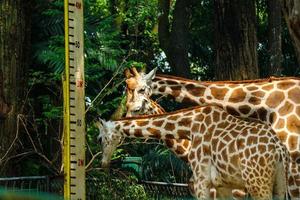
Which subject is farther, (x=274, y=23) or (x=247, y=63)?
(x=274, y=23)

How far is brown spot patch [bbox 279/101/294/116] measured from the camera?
19.6ft

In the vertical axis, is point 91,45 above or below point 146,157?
above

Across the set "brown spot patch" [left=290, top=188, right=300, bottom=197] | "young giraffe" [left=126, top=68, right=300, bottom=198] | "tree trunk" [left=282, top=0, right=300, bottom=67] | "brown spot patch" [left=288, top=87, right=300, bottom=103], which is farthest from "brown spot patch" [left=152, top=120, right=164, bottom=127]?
"tree trunk" [left=282, top=0, right=300, bottom=67]

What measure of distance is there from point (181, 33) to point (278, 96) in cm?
732

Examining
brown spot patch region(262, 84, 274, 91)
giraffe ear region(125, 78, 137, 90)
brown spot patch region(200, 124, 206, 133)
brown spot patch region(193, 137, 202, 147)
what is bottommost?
brown spot patch region(193, 137, 202, 147)

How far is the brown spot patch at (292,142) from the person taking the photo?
19.4 ft

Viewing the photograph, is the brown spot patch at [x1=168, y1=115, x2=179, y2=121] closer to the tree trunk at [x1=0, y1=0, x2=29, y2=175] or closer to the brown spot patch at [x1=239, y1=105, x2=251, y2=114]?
the brown spot patch at [x1=239, y1=105, x2=251, y2=114]

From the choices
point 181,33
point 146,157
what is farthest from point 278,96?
point 181,33

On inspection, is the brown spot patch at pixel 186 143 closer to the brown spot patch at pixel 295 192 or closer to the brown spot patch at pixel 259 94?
the brown spot patch at pixel 259 94

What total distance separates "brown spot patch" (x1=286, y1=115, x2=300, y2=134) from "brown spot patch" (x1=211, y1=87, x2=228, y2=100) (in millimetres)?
628

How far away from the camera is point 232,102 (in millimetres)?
6223

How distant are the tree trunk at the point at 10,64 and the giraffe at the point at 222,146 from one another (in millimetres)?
2794

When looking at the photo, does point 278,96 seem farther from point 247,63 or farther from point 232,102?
point 247,63

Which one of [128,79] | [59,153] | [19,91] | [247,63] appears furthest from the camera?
[59,153]
